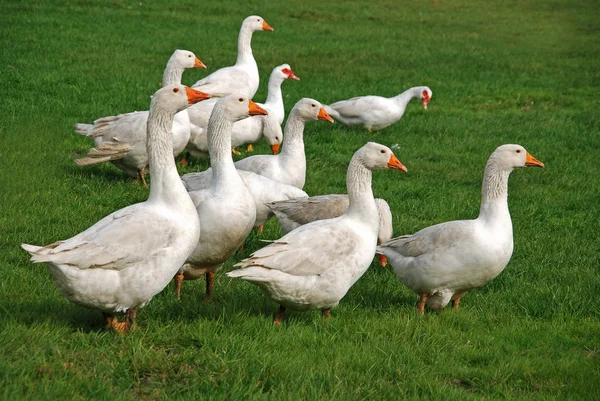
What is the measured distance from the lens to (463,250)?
721 centimetres

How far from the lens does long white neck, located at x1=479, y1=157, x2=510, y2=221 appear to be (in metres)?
7.42

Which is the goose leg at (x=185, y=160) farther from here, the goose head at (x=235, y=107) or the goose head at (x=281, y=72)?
the goose head at (x=235, y=107)

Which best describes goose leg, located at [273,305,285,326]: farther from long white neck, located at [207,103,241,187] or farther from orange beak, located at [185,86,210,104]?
orange beak, located at [185,86,210,104]

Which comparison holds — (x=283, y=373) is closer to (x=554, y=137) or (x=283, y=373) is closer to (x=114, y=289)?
(x=114, y=289)

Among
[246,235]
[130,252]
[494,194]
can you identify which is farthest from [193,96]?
[494,194]

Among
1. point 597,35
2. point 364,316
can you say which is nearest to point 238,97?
point 364,316

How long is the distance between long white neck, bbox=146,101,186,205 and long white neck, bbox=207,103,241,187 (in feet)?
3.01

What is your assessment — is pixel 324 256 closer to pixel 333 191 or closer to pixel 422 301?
pixel 422 301

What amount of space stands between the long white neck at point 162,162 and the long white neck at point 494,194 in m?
2.78

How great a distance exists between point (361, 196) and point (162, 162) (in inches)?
70.1

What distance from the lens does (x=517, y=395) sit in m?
5.85

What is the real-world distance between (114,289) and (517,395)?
2.98 m

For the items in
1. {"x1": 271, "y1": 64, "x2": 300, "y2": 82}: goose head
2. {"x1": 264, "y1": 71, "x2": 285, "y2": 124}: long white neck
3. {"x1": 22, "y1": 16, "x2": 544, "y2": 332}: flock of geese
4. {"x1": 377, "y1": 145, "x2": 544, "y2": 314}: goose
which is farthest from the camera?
{"x1": 271, "y1": 64, "x2": 300, "y2": 82}: goose head

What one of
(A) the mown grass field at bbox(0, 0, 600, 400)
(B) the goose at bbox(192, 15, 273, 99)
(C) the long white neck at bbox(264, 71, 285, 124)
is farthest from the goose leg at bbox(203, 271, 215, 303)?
(B) the goose at bbox(192, 15, 273, 99)
